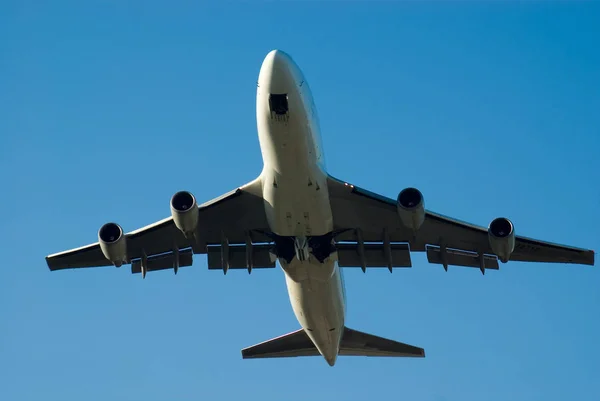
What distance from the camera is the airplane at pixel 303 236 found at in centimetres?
2719

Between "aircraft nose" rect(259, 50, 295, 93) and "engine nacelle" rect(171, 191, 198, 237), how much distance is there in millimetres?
4448

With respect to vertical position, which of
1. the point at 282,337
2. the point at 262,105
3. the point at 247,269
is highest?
the point at 262,105

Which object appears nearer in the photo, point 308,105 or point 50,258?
point 308,105

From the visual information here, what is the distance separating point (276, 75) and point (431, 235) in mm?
9181

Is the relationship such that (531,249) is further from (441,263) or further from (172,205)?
(172,205)

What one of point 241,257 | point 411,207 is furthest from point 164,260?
point 411,207

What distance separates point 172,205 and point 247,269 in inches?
203

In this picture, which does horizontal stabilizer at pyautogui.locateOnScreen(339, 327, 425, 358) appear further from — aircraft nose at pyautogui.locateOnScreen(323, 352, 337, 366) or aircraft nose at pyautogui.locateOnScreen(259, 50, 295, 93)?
aircraft nose at pyautogui.locateOnScreen(259, 50, 295, 93)

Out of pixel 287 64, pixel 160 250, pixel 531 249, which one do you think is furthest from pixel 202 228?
pixel 531 249

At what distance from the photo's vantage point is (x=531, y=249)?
103ft

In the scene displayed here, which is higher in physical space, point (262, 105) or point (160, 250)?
point (262, 105)

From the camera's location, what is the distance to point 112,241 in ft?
96.8

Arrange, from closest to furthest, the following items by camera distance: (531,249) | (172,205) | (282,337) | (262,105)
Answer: (262,105) → (172,205) → (531,249) → (282,337)

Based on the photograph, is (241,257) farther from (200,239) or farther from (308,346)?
(308,346)
